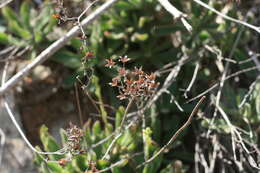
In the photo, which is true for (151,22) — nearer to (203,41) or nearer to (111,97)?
(203,41)

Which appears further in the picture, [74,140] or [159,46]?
[159,46]

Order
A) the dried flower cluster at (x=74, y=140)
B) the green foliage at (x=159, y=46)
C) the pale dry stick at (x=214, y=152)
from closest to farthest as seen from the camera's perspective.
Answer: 1. the dried flower cluster at (x=74, y=140)
2. the pale dry stick at (x=214, y=152)
3. the green foliage at (x=159, y=46)

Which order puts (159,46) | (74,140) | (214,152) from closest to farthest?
(74,140) < (214,152) < (159,46)

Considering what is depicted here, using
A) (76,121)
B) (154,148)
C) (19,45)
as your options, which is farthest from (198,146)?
(19,45)

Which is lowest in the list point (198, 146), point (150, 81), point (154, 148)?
point (198, 146)

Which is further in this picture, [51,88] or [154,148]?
[51,88]

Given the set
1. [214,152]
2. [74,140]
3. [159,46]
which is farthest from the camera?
[159,46]

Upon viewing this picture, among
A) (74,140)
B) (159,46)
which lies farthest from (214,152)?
(74,140)

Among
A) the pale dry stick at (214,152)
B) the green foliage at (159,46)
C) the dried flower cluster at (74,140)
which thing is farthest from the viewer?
the green foliage at (159,46)

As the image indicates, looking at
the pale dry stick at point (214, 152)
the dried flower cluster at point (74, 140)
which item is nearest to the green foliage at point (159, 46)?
the pale dry stick at point (214, 152)

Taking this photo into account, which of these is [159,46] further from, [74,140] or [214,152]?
[74,140]

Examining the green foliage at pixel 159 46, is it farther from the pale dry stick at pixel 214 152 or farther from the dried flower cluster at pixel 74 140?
the dried flower cluster at pixel 74 140
